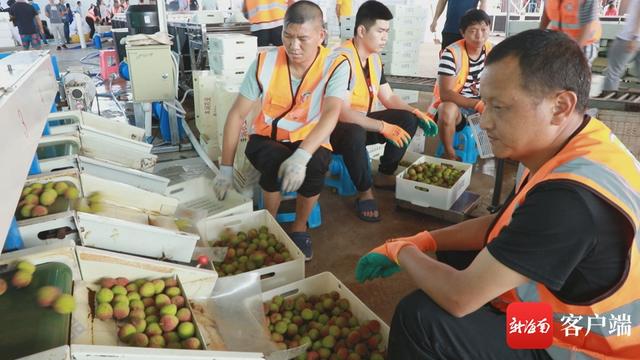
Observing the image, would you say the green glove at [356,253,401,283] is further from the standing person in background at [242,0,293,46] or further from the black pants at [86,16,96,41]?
the black pants at [86,16,96,41]

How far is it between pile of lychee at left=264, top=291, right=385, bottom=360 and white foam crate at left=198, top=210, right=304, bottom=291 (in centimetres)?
11

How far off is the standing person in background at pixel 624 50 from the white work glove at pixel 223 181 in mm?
2483

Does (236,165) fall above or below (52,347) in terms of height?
below

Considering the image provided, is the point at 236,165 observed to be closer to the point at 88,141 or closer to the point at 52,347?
the point at 88,141

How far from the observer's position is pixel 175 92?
11.5 feet

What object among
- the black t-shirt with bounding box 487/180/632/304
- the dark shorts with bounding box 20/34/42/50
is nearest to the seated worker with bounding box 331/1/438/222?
the black t-shirt with bounding box 487/180/632/304

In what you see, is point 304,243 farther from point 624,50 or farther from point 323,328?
point 624,50

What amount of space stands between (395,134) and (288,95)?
812 mm

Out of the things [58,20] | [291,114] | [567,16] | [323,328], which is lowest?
[323,328]

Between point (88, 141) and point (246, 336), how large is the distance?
54.8 inches

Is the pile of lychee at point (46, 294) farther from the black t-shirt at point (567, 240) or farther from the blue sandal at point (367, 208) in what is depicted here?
the blue sandal at point (367, 208)

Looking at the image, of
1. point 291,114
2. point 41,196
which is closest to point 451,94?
point 291,114

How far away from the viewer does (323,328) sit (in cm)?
173

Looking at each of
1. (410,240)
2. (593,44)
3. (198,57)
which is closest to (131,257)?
(410,240)
